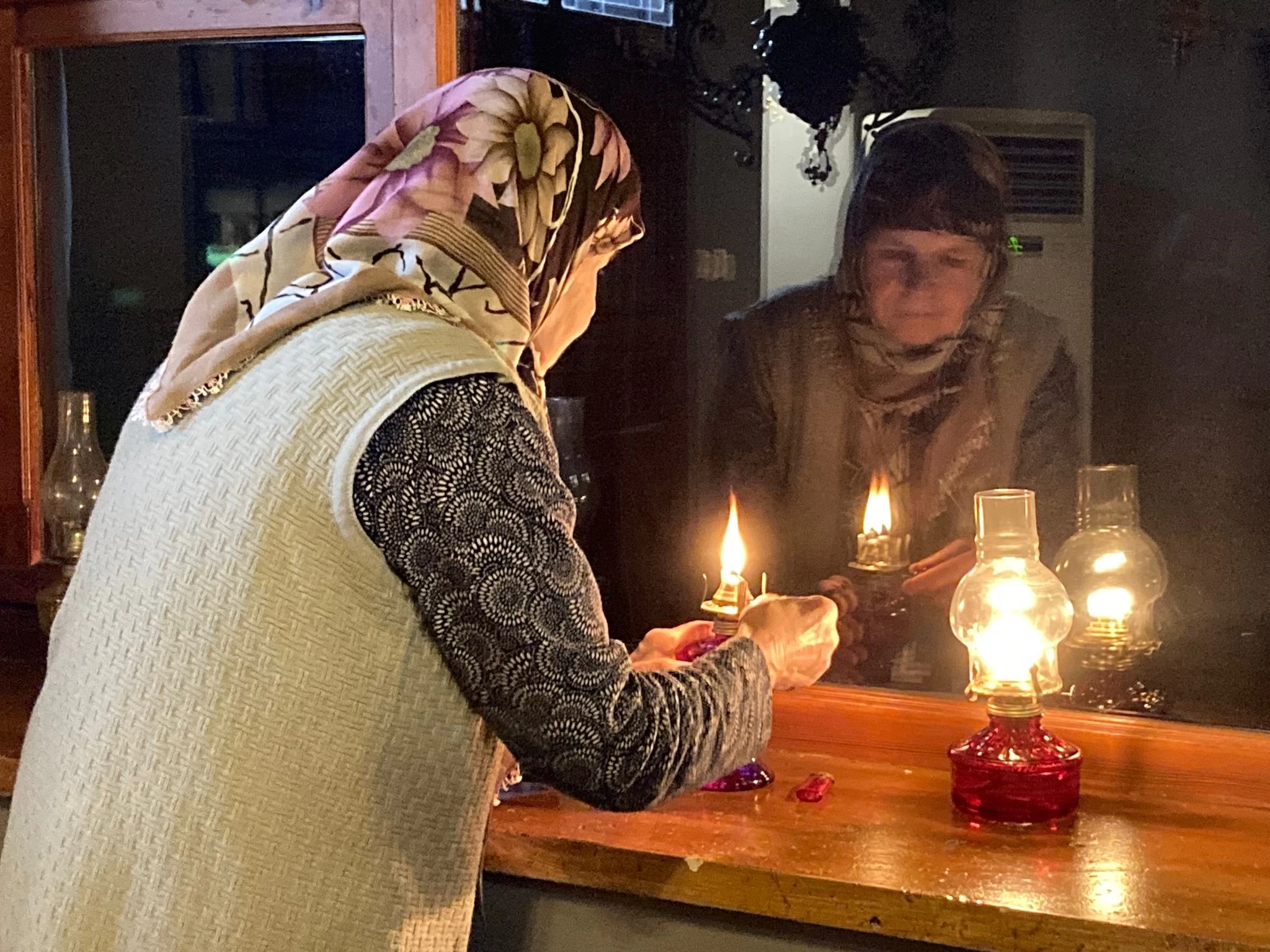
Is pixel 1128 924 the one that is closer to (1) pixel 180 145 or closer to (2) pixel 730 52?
(2) pixel 730 52

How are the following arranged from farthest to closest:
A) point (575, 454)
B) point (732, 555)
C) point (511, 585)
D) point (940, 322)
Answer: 1. point (575, 454)
2. point (940, 322)
3. point (732, 555)
4. point (511, 585)

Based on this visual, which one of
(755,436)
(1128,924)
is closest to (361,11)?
(755,436)

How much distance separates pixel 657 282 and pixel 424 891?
0.72 metres

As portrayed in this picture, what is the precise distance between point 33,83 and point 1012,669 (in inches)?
52.5

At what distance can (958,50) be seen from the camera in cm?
134

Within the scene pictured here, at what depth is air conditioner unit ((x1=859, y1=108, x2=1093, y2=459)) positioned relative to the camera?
130 centimetres

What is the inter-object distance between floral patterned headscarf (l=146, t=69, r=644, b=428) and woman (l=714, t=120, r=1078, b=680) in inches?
14.2

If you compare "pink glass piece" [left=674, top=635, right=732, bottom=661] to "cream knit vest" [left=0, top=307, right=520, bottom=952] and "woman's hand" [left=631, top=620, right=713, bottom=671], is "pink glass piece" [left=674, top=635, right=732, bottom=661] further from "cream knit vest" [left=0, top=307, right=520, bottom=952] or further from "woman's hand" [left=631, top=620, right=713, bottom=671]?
"cream knit vest" [left=0, top=307, right=520, bottom=952]

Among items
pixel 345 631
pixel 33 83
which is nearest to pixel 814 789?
pixel 345 631

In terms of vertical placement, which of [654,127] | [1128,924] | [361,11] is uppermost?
[361,11]

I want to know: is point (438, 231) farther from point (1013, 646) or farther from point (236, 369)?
point (1013, 646)

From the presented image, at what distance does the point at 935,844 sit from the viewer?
3.82 feet

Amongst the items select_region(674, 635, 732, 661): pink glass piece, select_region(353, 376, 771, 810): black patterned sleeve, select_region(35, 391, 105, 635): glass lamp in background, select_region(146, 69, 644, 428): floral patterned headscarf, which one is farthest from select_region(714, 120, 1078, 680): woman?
select_region(35, 391, 105, 635): glass lamp in background

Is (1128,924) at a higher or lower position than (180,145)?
lower
